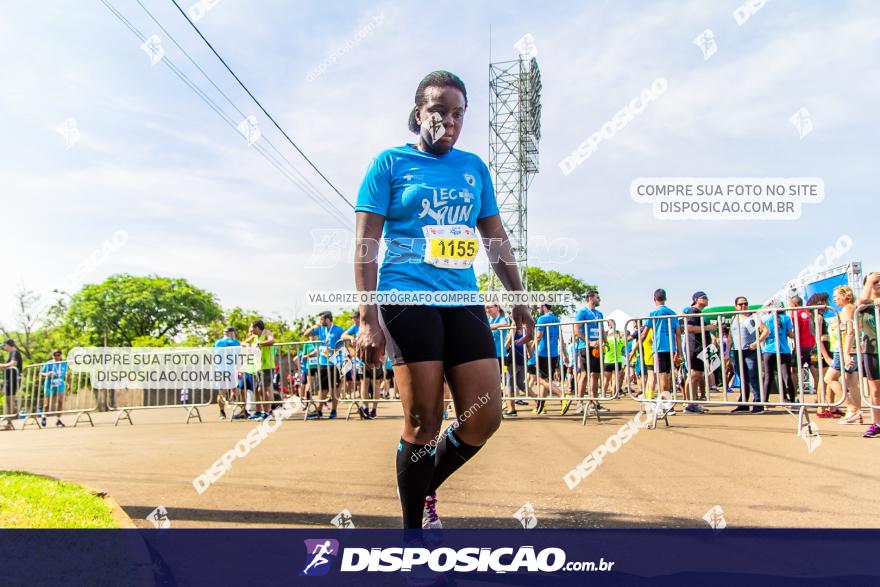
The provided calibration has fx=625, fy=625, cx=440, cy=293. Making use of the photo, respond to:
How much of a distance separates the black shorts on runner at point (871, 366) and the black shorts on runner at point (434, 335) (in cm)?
618

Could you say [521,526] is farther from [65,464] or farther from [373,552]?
[65,464]

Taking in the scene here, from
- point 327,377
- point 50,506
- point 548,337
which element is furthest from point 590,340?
point 50,506

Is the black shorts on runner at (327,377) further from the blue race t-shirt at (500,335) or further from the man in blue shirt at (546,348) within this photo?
the man in blue shirt at (546,348)

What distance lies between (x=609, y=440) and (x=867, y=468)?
2.23 metres

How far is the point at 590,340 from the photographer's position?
891cm

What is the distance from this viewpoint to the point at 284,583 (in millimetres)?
2369

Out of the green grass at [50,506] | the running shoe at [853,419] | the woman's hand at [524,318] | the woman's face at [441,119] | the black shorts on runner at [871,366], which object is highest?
the woman's face at [441,119]

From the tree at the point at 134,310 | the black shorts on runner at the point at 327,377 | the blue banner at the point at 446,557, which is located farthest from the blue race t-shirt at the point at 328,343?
the tree at the point at 134,310

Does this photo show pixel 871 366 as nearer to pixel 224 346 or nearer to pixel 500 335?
pixel 500 335

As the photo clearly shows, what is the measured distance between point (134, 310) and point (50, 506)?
232ft

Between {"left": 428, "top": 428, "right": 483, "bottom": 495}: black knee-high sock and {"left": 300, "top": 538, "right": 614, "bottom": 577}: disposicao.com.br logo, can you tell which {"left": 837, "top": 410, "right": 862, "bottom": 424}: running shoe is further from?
{"left": 428, "top": 428, "right": 483, "bottom": 495}: black knee-high sock

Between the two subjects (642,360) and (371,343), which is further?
(642,360)

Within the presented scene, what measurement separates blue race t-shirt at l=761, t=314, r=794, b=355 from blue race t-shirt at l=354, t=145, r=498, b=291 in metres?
7.06

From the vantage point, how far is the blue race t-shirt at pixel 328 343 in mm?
11141
